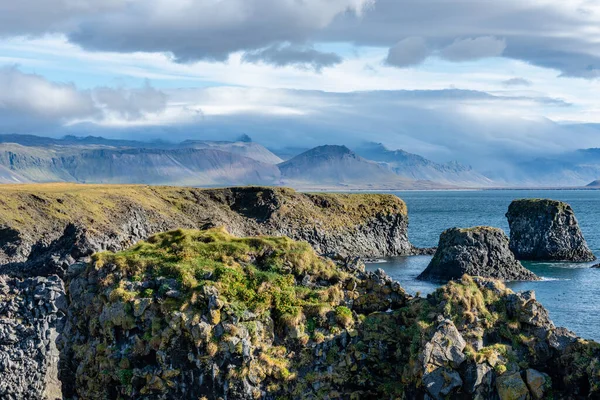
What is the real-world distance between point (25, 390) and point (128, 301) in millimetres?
18118

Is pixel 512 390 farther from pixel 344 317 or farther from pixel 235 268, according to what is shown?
pixel 235 268

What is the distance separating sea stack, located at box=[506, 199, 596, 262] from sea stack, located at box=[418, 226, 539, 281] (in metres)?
25.0

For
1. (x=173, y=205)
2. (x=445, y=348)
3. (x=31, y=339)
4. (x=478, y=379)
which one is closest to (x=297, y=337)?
(x=445, y=348)

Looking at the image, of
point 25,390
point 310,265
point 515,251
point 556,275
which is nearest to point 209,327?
point 310,265

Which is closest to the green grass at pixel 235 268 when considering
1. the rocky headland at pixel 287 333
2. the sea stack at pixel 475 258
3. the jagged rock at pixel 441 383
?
the rocky headland at pixel 287 333

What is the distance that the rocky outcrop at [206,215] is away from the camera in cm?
12031

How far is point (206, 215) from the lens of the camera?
151000mm

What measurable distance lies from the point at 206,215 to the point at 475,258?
62.2 metres

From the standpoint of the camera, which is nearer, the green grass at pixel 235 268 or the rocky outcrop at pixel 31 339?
the green grass at pixel 235 268

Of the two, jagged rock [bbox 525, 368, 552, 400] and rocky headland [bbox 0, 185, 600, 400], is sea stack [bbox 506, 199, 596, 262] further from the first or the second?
jagged rock [bbox 525, 368, 552, 400]

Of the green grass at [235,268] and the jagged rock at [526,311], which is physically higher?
the green grass at [235,268]

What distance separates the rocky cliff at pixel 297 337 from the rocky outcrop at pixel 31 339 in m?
13.3

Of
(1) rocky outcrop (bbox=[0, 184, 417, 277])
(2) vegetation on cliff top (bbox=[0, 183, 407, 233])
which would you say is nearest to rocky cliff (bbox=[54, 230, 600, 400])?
(1) rocky outcrop (bbox=[0, 184, 417, 277])

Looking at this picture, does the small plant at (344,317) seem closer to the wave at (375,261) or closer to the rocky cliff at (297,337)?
the rocky cliff at (297,337)
